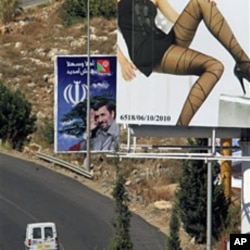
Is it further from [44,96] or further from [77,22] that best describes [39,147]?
[77,22]

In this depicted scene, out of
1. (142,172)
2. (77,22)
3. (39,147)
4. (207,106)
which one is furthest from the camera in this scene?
(77,22)

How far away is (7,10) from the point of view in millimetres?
53562

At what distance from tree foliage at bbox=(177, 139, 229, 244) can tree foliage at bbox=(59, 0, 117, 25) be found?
31022 mm

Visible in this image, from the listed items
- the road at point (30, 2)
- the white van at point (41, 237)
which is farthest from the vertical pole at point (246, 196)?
the road at point (30, 2)

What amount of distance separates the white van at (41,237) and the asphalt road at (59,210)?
45 cm

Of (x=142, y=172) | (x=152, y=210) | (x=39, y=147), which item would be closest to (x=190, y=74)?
(x=152, y=210)

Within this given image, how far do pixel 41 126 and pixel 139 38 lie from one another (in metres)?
21.0

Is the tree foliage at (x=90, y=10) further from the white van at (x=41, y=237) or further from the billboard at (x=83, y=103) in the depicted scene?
the white van at (x=41, y=237)

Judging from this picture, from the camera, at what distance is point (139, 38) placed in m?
16.1

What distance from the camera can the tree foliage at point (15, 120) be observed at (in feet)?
113

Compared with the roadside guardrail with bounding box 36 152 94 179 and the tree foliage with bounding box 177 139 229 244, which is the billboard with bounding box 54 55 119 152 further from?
the tree foliage with bounding box 177 139 229 244

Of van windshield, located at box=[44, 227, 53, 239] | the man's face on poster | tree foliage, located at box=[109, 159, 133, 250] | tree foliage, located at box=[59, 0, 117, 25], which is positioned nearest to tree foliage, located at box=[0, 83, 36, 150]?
the man's face on poster

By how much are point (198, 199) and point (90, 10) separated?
106 ft

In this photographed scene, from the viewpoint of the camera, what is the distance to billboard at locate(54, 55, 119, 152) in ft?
99.7
